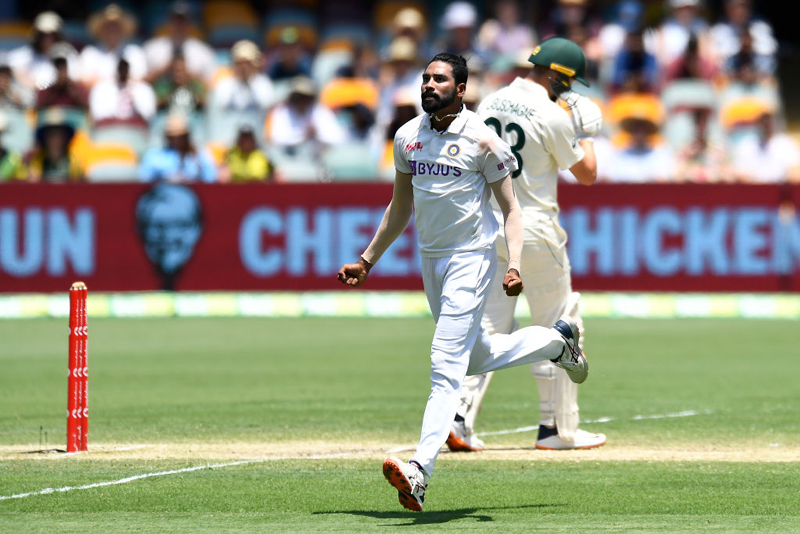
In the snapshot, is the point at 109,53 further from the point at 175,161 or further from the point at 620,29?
the point at 620,29

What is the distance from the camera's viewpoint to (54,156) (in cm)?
1958

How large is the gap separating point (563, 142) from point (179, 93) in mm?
13421

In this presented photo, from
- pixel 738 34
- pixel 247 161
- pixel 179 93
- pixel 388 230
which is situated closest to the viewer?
pixel 388 230

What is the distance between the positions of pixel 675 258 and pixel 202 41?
9958 mm

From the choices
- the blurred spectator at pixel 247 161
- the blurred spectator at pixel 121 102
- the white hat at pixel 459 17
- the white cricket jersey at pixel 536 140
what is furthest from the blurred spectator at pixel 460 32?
the white cricket jersey at pixel 536 140

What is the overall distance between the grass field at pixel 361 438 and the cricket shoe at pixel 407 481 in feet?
0.39

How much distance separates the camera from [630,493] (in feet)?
24.9

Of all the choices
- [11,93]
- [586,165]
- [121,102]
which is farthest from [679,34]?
[586,165]

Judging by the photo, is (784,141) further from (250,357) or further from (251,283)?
(250,357)

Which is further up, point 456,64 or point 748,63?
point 748,63

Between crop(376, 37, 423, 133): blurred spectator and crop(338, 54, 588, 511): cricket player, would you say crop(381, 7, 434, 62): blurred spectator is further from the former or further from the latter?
crop(338, 54, 588, 511): cricket player

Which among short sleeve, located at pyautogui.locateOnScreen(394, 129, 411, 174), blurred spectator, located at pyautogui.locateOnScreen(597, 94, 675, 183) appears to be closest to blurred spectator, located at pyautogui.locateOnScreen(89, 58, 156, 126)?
blurred spectator, located at pyautogui.locateOnScreen(597, 94, 675, 183)

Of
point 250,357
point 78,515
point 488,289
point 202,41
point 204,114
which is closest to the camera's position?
point 78,515

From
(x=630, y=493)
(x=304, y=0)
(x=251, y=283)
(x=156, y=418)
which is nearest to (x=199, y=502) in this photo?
(x=630, y=493)
